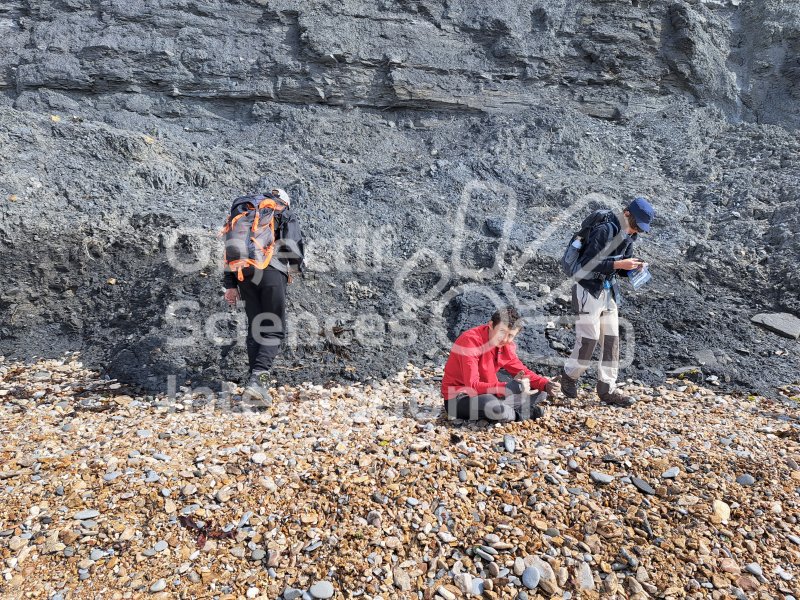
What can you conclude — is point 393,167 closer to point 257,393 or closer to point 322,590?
point 257,393

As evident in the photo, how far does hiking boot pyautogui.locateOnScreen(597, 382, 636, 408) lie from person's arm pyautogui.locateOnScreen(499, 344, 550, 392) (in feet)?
2.24

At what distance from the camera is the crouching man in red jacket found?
4457 mm

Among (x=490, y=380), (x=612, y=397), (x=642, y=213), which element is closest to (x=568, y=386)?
(x=612, y=397)

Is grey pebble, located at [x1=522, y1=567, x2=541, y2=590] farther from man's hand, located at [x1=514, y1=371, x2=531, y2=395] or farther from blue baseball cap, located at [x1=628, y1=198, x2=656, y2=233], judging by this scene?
blue baseball cap, located at [x1=628, y1=198, x2=656, y2=233]

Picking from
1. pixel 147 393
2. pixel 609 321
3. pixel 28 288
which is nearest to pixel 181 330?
pixel 147 393

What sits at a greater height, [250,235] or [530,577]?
[250,235]

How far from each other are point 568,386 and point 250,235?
302 cm

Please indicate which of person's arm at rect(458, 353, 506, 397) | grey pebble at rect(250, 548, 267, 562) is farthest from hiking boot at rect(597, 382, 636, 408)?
grey pebble at rect(250, 548, 267, 562)

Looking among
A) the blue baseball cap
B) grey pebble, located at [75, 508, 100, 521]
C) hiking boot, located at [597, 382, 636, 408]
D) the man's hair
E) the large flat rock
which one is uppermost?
the blue baseball cap

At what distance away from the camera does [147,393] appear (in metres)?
5.61

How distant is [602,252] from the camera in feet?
15.1

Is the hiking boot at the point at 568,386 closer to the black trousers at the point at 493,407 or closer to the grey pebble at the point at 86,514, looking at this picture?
the black trousers at the point at 493,407

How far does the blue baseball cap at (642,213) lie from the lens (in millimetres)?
4480

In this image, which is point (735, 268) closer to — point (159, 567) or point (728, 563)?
point (728, 563)
